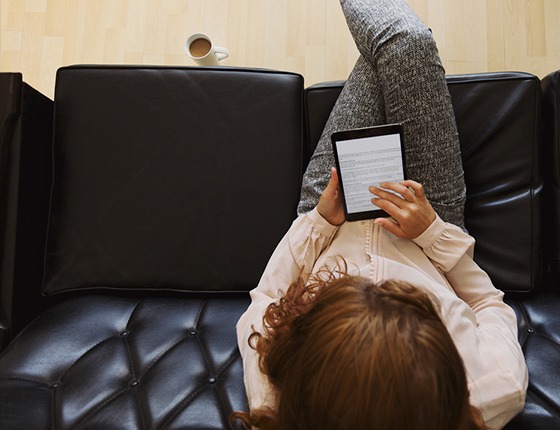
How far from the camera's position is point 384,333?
0.54 meters

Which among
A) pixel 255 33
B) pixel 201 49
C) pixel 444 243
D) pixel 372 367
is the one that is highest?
pixel 255 33

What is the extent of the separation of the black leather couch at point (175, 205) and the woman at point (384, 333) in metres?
0.15

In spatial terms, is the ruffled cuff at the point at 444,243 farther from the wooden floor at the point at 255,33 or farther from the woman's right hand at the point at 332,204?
the wooden floor at the point at 255,33

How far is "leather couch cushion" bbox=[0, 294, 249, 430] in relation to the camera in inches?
34.3

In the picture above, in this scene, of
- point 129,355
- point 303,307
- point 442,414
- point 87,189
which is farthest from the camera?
point 87,189

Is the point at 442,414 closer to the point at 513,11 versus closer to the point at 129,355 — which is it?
the point at 129,355

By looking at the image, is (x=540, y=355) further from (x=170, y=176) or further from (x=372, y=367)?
(x=170, y=176)

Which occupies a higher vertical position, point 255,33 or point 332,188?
point 255,33

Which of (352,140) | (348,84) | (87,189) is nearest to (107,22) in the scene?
(87,189)

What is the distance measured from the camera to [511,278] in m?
1.01

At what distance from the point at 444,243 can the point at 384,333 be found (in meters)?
0.40

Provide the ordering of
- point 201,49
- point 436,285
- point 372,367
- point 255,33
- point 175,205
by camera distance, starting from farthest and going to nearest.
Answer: point 255,33 < point 201,49 < point 175,205 < point 436,285 < point 372,367

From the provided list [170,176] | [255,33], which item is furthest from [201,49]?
[170,176]

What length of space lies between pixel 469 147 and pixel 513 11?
0.77 metres
